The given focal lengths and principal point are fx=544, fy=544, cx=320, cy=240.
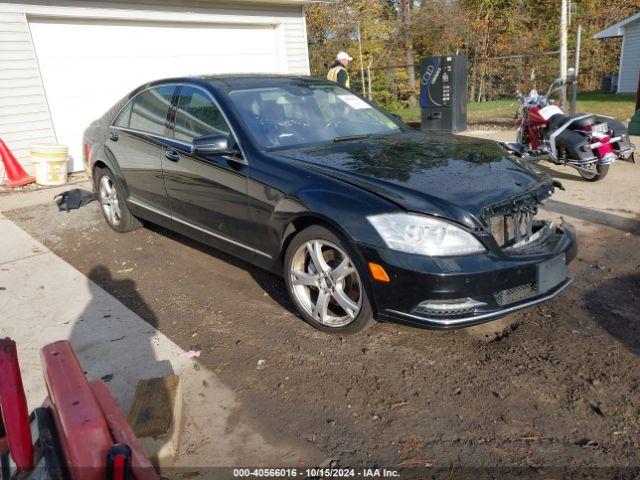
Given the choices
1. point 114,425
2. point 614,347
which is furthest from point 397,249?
point 114,425

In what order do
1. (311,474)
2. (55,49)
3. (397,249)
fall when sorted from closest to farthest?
(311,474), (397,249), (55,49)

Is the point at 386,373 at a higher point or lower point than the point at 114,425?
lower

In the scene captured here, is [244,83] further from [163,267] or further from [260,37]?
[260,37]

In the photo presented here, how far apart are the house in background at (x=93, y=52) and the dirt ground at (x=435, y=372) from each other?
5.82 metres

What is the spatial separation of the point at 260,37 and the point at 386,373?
34.6ft

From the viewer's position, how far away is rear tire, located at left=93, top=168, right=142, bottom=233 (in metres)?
5.66

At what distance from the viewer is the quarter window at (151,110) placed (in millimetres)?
4805

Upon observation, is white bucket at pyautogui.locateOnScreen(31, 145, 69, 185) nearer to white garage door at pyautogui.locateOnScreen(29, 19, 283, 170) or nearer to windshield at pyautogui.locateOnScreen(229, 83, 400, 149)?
white garage door at pyautogui.locateOnScreen(29, 19, 283, 170)

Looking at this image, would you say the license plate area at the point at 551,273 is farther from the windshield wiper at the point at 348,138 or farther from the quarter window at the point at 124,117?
the quarter window at the point at 124,117

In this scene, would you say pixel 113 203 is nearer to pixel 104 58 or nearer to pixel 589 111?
pixel 104 58

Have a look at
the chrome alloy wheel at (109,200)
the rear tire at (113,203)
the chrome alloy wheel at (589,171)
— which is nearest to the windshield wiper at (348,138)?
the rear tire at (113,203)

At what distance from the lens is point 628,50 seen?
22969mm

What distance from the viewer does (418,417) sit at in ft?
8.84

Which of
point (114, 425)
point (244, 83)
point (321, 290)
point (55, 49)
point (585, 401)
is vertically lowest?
point (585, 401)
